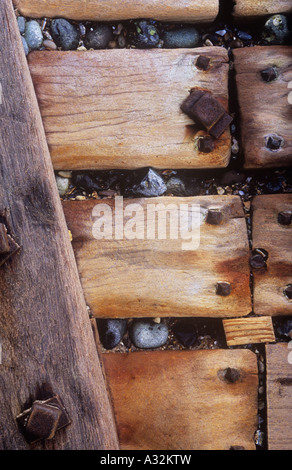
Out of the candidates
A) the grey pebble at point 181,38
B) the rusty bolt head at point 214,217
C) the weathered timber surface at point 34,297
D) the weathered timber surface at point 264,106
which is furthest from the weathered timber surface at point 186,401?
the grey pebble at point 181,38

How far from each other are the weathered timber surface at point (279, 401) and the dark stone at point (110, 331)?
22.2 inches

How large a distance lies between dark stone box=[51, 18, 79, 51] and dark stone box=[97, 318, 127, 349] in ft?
3.37

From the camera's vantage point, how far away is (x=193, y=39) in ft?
4.49

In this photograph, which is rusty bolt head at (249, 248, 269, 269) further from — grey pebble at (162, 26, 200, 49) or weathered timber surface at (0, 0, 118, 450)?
grey pebble at (162, 26, 200, 49)

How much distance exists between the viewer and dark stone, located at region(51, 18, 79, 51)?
4.35 feet

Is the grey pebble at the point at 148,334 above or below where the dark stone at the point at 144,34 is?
below

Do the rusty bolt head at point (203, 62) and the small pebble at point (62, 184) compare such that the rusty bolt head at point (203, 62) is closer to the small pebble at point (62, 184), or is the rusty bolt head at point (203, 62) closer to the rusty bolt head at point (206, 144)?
the rusty bolt head at point (206, 144)

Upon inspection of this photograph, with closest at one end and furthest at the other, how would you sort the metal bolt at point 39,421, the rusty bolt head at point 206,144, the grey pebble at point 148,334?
the metal bolt at point 39,421
the rusty bolt head at point 206,144
the grey pebble at point 148,334

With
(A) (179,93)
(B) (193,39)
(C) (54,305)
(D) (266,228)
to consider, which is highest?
(B) (193,39)

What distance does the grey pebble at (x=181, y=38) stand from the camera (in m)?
1.37

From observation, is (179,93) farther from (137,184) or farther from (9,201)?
(9,201)

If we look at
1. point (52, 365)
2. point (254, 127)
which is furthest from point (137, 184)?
point (52, 365)

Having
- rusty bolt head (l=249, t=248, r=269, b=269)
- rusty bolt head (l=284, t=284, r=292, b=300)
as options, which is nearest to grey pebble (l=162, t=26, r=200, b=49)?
rusty bolt head (l=249, t=248, r=269, b=269)

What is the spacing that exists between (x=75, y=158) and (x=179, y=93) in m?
0.44
